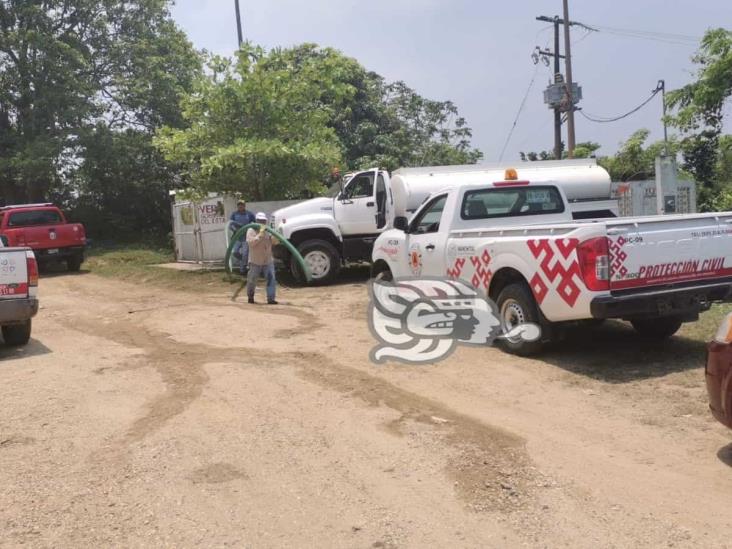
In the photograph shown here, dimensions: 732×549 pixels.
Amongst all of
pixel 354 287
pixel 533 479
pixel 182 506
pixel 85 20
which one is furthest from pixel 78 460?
pixel 85 20

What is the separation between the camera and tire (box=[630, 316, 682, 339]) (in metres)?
7.59

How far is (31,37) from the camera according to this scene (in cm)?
2327

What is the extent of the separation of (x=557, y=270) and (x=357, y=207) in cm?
822

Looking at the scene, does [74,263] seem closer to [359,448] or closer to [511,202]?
[511,202]

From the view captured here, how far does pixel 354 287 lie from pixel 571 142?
17057 mm

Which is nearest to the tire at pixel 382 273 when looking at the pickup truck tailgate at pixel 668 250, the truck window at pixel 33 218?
the pickup truck tailgate at pixel 668 250

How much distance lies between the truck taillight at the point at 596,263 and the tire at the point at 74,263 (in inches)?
681

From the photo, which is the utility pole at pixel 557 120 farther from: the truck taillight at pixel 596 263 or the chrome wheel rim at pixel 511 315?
the truck taillight at pixel 596 263

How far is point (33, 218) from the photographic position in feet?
64.8

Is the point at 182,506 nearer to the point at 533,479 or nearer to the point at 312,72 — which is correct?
the point at 533,479

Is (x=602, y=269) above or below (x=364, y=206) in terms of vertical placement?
below

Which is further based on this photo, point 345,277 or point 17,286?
point 345,277

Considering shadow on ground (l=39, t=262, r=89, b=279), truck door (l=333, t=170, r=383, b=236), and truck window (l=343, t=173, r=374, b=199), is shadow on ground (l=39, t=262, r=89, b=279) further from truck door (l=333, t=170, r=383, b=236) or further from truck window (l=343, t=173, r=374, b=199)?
truck window (l=343, t=173, r=374, b=199)

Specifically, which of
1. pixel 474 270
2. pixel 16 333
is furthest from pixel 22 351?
pixel 474 270
